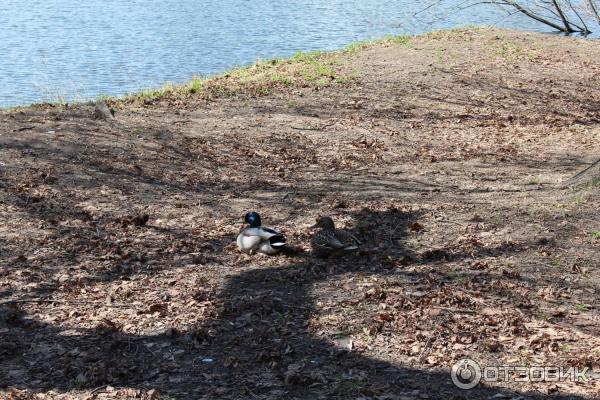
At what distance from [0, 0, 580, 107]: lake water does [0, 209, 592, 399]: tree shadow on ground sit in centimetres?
968

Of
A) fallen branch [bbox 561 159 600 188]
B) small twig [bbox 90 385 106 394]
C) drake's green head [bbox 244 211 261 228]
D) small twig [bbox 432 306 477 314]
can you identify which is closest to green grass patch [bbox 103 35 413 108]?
drake's green head [bbox 244 211 261 228]

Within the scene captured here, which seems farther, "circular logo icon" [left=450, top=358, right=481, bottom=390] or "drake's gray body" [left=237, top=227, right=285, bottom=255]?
"drake's gray body" [left=237, top=227, right=285, bottom=255]

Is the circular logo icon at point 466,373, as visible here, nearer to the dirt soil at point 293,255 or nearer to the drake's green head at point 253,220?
→ the dirt soil at point 293,255

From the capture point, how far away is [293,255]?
6441 millimetres

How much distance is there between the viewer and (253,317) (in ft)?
17.3

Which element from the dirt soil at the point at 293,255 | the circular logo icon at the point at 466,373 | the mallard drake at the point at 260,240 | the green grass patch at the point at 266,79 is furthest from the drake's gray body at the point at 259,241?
the green grass patch at the point at 266,79

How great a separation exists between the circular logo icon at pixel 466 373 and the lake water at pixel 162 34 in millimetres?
11153

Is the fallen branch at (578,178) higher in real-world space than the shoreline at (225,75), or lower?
higher

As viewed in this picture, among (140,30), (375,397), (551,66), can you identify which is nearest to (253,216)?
(375,397)

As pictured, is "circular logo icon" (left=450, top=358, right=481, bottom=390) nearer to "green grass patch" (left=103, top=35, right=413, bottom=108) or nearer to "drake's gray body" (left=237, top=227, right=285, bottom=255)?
"drake's gray body" (left=237, top=227, right=285, bottom=255)

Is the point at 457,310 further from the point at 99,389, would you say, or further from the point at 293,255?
the point at 99,389

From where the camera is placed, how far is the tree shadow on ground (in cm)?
434

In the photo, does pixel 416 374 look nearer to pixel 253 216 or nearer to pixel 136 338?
pixel 136 338

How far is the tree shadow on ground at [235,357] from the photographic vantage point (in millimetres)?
4340
